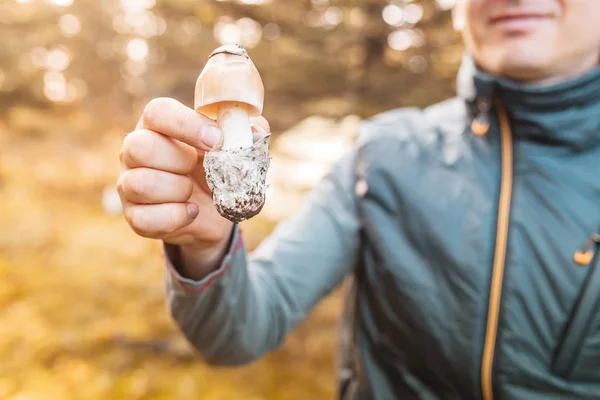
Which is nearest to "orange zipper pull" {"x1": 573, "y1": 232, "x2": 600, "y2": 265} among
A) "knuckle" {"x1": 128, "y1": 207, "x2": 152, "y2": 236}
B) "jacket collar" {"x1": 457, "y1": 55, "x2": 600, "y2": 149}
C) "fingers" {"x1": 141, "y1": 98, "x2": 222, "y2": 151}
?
"jacket collar" {"x1": 457, "y1": 55, "x2": 600, "y2": 149}

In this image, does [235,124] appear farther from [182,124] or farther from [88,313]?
[88,313]

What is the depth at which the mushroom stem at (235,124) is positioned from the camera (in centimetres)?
99

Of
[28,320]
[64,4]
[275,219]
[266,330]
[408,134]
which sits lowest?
[28,320]

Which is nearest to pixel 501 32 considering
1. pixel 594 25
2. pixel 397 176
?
pixel 594 25

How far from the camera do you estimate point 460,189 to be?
165 cm

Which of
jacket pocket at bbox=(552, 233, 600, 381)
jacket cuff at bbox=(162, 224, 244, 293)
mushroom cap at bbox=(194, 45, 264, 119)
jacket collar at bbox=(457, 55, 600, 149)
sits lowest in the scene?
jacket pocket at bbox=(552, 233, 600, 381)

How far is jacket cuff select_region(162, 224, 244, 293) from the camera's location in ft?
3.75

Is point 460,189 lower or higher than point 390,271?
higher

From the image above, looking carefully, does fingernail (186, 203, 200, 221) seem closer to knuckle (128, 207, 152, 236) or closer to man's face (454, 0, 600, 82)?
knuckle (128, 207, 152, 236)

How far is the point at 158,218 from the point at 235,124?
28 cm

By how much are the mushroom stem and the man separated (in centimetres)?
27

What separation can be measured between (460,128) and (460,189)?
1.06 feet

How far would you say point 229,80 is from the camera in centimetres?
93

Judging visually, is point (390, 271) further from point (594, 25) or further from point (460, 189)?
point (594, 25)
